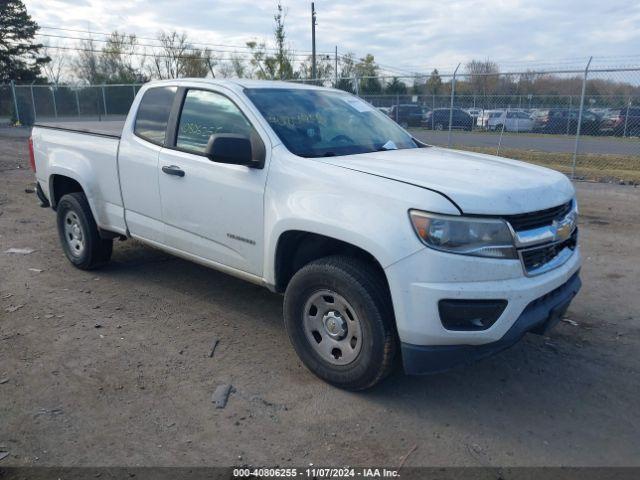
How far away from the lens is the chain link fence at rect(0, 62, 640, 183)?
42.7 feet

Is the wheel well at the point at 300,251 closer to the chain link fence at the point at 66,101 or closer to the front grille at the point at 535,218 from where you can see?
the front grille at the point at 535,218

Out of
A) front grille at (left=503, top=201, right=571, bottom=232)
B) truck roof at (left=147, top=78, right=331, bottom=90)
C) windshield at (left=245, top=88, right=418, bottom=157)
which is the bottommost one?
front grille at (left=503, top=201, right=571, bottom=232)

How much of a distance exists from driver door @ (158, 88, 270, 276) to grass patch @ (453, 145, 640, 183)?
969 centimetres

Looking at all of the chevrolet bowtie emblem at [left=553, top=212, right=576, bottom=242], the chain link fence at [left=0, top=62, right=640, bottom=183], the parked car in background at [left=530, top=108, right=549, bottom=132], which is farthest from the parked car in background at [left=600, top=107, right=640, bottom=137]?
the chevrolet bowtie emblem at [left=553, top=212, right=576, bottom=242]

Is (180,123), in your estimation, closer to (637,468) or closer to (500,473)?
(500,473)

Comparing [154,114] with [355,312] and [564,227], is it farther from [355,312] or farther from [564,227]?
[564,227]

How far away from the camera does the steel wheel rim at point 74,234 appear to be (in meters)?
5.72

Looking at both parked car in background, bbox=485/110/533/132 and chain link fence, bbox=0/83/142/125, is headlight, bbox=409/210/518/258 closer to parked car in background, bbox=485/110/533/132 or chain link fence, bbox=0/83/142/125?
parked car in background, bbox=485/110/533/132

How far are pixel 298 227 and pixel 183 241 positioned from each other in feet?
4.62

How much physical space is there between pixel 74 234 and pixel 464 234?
Answer: 4390 millimetres

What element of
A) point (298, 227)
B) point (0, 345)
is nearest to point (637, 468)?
point (298, 227)

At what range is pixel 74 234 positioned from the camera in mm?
5875

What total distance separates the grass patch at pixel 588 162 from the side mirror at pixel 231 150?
9.93 m

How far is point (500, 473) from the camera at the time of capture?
282cm
